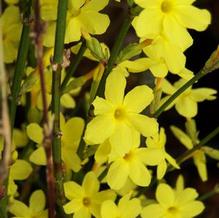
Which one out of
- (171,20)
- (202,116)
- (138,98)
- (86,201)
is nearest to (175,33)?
(171,20)

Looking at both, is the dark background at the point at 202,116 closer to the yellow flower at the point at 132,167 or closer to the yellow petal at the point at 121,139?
the yellow flower at the point at 132,167

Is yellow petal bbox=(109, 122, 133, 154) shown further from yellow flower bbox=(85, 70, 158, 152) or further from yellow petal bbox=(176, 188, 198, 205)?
yellow petal bbox=(176, 188, 198, 205)

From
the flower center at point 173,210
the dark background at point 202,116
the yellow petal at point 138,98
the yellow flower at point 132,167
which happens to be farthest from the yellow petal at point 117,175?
the dark background at point 202,116

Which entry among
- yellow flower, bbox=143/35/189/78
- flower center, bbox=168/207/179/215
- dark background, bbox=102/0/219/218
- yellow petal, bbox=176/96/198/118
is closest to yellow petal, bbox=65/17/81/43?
yellow flower, bbox=143/35/189/78

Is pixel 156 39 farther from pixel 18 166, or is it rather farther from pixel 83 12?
pixel 18 166

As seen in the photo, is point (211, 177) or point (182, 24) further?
point (211, 177)

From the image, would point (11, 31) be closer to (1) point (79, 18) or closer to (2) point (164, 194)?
(1) point (79, 18)

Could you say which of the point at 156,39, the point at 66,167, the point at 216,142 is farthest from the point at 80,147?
the point at 216,142
